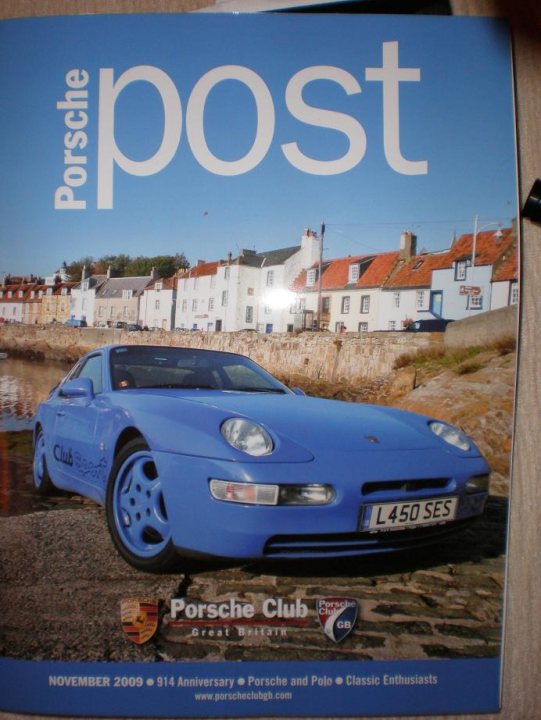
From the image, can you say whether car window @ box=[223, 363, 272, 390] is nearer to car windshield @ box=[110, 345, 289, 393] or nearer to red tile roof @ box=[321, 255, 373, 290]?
car windshield @ box=[110, 345, 289, 393]

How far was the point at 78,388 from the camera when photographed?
209 centimetres

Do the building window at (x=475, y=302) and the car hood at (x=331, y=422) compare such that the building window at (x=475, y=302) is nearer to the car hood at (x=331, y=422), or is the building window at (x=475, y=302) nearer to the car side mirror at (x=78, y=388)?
the car hood at (x=331, y=422)

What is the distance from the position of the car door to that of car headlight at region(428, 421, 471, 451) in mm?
1200

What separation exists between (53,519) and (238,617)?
716mm

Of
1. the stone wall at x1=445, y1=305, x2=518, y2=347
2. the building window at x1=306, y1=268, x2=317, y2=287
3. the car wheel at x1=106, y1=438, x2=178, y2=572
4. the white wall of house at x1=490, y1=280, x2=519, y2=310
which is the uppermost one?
the building window at x1=306, y1=268, x2=317, y2=287

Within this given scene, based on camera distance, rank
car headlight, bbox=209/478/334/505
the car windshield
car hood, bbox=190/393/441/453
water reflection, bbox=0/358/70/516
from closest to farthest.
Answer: car headlight, bbox=209/478/334/505
car hood, bbox=190/393/441/453
water reflection, bbox=0/358/70/516
the car windshield

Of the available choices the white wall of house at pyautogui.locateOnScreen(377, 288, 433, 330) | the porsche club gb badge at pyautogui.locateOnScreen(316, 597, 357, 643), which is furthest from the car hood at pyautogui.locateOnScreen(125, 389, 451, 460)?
the porsche club gb badge at pyautogui.locateOnScreen(316, 597, 357, 643)

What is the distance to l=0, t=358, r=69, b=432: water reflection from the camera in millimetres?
2023

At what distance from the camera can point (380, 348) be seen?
6.72 ft

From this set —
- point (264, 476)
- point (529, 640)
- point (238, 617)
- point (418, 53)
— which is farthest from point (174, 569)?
point (418, 53)

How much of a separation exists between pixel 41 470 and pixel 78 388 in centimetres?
32

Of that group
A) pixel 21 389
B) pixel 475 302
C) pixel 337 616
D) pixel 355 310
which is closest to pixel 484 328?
pixel 475 302

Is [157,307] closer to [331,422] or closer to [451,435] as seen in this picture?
[331,422]

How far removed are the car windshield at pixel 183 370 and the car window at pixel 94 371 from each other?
55 millimetres
